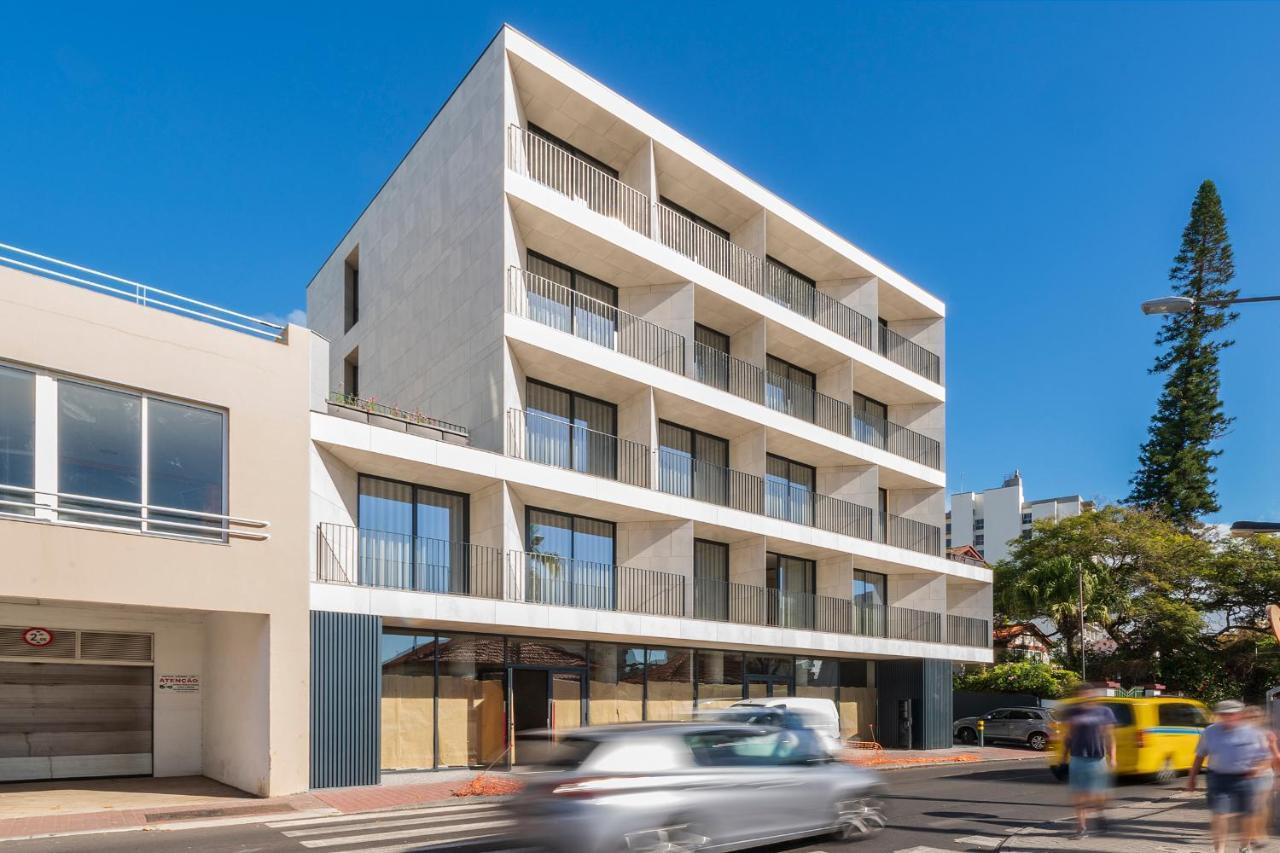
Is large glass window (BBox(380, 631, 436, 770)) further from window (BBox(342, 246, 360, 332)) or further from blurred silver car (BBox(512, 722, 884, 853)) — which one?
window (BBox(342, 246, 360, 332))

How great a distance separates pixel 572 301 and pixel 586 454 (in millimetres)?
3722

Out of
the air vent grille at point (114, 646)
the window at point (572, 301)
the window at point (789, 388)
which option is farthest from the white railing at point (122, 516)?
the window at point (789, 388)

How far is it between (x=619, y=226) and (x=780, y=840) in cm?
1654

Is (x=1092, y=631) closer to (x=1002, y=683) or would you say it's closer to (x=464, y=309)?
(x=1002, y=683)

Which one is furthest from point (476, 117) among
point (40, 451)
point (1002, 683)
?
point (1002, 683)

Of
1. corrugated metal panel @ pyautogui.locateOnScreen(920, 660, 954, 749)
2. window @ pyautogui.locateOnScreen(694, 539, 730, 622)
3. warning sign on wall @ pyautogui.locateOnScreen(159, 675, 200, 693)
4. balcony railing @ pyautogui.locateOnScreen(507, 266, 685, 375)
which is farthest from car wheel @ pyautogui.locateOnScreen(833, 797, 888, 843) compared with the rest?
corrugated metal panel @ pyautogui.locateOnScreen(920, 660, 954, 749)

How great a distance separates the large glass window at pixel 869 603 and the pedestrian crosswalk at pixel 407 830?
59.4 ft

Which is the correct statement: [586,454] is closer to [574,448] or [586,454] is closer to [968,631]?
[574,448]

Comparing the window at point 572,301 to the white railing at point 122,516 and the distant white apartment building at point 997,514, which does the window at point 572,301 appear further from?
the distant white apartment building at point 997,514

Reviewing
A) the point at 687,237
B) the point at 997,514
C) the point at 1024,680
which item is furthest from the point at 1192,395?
the point at 997,514

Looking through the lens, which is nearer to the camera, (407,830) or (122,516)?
(407,830)

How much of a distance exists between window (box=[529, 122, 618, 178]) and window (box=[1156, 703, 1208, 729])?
16.9 m

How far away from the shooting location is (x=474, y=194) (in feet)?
75.4

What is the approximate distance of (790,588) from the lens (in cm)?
3002
